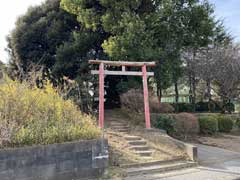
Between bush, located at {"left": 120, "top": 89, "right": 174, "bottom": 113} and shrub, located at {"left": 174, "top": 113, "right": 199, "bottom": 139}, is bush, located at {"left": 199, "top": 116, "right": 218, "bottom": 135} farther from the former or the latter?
bush, located at {"left": 120, "top": 89, "right": 174, "bottom": 113}

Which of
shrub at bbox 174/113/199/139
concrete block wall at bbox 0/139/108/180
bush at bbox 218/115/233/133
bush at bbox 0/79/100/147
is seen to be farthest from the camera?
bush at bbox 218/115/233/133

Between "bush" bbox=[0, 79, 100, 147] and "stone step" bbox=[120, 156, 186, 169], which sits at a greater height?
"bush" bbox=[0, 79, 100, 147]

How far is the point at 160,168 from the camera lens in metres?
8.09

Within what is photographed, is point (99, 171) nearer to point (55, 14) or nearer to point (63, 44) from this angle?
point (63, 44)

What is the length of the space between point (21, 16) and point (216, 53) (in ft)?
39.4

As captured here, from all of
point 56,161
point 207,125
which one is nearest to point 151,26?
point 207,125

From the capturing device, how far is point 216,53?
18.1 metres

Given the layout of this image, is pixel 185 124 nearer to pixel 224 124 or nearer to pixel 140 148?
pixel 224 124

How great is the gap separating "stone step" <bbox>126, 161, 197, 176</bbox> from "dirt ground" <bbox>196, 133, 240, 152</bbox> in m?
3.72

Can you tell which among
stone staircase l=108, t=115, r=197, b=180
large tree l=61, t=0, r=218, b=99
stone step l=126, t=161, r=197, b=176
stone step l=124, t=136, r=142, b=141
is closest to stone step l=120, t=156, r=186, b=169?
stone staircase l=108, t=115, r=197, b=180

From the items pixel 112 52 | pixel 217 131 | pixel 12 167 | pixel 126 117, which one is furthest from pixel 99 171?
pixel 217 131

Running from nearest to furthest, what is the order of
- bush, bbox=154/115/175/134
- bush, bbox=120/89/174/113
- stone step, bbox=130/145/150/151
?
stone step, bbox=130/145/150/151, bush, bbox=154/115/175/134, bush, bbox=120/89/174/113

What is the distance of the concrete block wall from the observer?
584cm

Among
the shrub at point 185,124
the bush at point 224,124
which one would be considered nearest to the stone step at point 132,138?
the shrub at point 185,124
